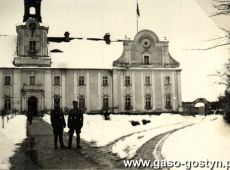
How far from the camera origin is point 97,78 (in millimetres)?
32250

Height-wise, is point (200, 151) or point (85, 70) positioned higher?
point (85, 70)

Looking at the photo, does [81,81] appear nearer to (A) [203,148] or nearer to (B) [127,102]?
(B) [127,102]

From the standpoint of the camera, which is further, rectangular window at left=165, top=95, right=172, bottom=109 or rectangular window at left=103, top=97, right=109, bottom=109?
rectangular window at left=165, top=95, right=172, bottom=109

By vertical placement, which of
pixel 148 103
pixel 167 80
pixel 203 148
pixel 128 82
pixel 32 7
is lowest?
pixel 203 148

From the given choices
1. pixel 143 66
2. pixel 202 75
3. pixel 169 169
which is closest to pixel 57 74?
pixel 143 66

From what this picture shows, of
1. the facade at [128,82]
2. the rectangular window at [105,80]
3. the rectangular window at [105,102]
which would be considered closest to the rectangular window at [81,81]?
the facade at [128,82]

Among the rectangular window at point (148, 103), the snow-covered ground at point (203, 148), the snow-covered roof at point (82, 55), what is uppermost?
the snow-covered roof at point (82, 55)

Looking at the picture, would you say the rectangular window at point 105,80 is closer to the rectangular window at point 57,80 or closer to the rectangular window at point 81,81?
the rectangular window at point 81,81

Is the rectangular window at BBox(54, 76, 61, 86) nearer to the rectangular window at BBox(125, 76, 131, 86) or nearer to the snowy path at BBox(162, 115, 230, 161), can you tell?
the rectangular window at BBox(125, 76, 131, 86)

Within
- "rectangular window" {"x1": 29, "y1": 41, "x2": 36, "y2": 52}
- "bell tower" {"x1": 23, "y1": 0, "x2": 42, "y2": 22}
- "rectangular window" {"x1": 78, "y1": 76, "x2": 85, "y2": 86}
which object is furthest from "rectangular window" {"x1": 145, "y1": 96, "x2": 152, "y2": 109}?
"bell tower" {"x1": 23, "y1": 0, "x2": 42, "y2": 22}

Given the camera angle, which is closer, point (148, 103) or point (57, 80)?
point (57, 80)

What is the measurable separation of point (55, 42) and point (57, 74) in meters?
2.77

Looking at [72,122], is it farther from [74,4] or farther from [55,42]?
[55,42]

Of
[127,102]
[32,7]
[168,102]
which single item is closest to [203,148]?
[32,7]
